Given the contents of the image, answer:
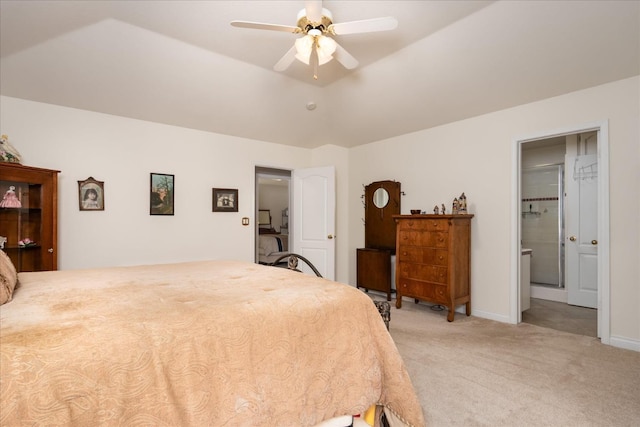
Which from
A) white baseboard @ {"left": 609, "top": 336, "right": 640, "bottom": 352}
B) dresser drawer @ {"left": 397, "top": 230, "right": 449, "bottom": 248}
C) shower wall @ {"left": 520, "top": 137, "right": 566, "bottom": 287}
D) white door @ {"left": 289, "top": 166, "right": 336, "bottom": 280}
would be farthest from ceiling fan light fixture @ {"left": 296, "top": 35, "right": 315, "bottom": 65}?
shower wall @ {"left": 520, "top": 137, "right": 566, "bottom": 287}

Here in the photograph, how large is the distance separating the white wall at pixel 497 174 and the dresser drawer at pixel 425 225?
1.78 feet

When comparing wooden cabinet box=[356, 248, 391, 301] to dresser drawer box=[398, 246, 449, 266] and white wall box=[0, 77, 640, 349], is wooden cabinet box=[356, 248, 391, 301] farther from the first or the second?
white wall box=[0, 77, 640, 349]

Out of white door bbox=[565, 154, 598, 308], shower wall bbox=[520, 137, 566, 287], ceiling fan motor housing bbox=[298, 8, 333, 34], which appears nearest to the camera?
ceiling fan motor housing bbox=[298, 8, 333, 34]

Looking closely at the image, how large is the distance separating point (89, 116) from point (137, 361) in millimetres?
3801

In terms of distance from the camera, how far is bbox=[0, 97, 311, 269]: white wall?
3596 millimetres

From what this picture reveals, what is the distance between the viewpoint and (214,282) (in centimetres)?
193

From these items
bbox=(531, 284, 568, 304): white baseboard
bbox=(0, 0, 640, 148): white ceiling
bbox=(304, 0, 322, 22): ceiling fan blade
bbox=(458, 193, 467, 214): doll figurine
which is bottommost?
bbox=(531, 284, 568, 304): white baseboard

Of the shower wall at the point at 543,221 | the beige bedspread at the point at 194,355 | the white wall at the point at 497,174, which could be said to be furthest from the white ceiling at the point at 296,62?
the shower wall at the point at 543,221

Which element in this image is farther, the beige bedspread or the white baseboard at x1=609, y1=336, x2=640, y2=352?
the white baseboard at x1=609, y1=336, x2=640, y2=352

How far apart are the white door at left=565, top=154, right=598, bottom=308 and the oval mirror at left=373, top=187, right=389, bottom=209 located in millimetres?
2591

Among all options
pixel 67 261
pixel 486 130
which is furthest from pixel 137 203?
pixel 486 130

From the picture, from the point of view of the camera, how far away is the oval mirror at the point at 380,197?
205 inches

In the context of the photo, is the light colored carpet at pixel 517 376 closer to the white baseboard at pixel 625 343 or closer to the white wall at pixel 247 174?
the white baseboard at pixel 625 343

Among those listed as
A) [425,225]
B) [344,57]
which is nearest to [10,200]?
[344,57]
